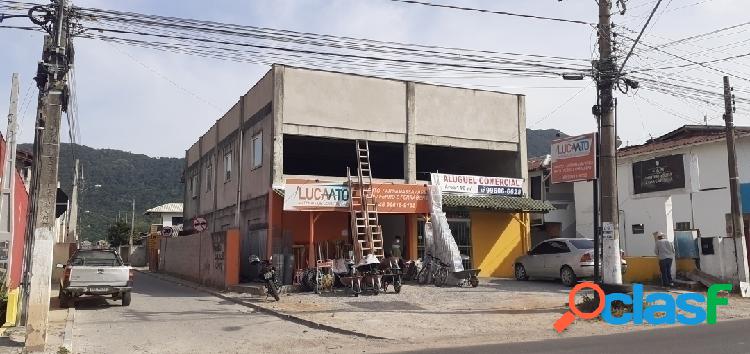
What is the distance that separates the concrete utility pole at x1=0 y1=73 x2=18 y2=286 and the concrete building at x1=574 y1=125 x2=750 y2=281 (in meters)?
23.8

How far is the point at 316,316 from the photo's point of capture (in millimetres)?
13352

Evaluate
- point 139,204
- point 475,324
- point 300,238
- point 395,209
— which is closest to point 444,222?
point 395,209

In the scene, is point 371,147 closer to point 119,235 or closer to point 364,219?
point 364,219

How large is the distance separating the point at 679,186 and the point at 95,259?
23.8 metres

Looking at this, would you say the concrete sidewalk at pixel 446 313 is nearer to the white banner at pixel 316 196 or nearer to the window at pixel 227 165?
the white banner at pixel 316 196

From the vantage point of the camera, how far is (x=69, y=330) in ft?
38.9

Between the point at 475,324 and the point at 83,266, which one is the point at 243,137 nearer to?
the point at 83,266

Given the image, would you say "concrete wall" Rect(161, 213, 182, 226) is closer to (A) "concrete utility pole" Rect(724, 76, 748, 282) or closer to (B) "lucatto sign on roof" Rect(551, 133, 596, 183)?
(B) "lucatto sign on roof" Rect(551, 133, 596, 183)

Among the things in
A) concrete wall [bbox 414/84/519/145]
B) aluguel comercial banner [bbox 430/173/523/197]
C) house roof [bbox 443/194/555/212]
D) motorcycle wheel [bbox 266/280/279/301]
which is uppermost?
concrete wall [bbox 414/84/519/145]

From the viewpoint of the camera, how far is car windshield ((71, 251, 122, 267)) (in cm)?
1691

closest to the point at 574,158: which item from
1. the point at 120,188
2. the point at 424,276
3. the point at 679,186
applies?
the point at 424,276

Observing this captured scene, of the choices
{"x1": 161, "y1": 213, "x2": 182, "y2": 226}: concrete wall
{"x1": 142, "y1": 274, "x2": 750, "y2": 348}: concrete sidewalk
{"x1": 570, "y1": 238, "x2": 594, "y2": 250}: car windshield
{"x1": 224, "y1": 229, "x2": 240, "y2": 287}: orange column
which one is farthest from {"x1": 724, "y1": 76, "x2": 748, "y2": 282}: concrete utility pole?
{"x1": 161, "y1": 213, "x2": 182, "y2": 226}: concrete wall

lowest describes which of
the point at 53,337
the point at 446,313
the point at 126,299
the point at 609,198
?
the point at 53,337

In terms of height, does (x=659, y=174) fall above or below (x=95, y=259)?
above
